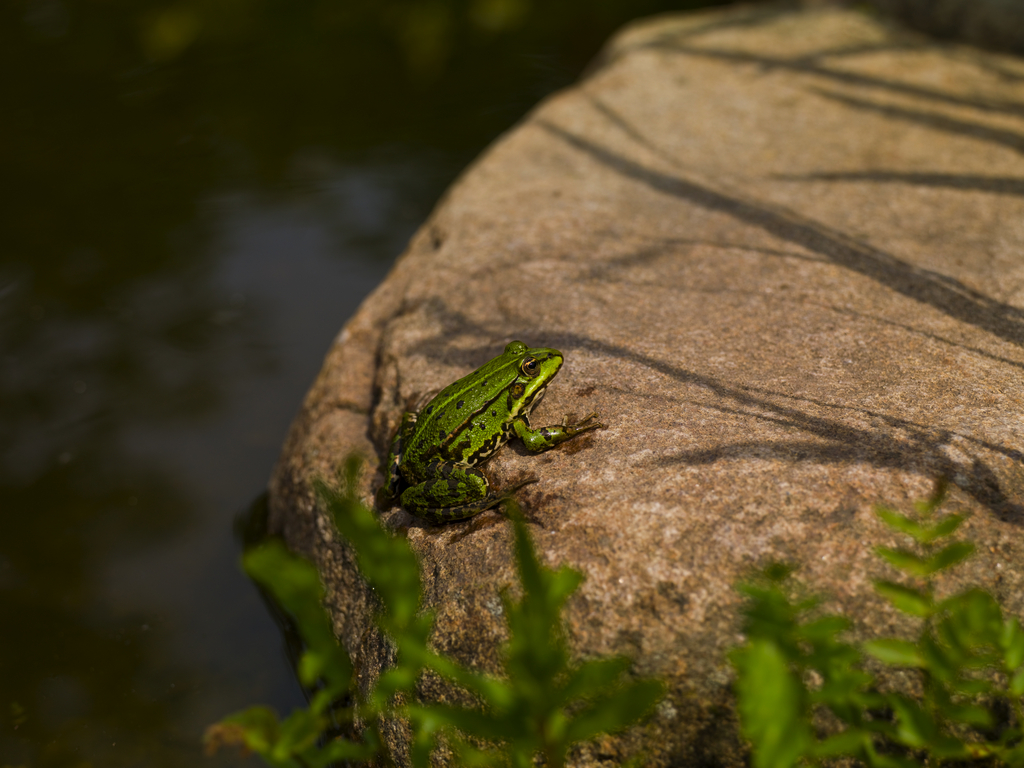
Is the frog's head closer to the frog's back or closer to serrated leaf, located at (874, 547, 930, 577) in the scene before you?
the frog's back

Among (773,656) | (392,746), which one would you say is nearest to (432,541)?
(392,746)

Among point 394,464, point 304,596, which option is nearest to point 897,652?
point 304,596

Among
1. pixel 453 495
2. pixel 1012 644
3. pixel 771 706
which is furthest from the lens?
pixel 453 495

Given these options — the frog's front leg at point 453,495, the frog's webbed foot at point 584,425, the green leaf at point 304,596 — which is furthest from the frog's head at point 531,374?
the green leaf at point 304,596

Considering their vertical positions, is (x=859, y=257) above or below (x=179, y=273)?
above

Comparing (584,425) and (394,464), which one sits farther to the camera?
(394,464)

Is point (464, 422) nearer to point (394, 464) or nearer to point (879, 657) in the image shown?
point (394, 464)

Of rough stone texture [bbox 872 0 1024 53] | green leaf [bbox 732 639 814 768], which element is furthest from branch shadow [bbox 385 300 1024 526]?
rough stone texture [bbox 872 0 1024 53]
